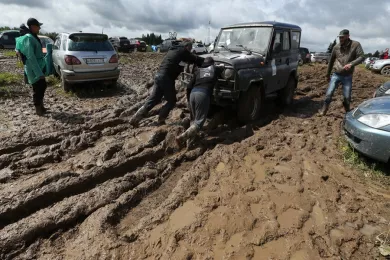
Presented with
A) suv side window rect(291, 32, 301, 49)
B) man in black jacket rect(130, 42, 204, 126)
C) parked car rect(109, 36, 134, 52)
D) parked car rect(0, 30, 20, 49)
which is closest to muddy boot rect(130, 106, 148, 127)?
man in black jacket rect(130, 42, 204, 126)

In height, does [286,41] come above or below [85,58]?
above

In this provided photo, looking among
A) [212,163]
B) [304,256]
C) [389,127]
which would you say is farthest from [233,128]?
[304,256]

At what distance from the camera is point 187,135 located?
4508 mm

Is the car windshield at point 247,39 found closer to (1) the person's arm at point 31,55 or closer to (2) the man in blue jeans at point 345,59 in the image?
(2) the man in blue jeans at point 345,59

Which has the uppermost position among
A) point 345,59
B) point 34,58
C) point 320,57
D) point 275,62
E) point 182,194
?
point 320,57

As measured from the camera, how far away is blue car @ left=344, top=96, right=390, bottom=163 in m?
3.72

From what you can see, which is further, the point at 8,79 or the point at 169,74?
the point at 8,79

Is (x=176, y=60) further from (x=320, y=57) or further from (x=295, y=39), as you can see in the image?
(x=320, y=57)

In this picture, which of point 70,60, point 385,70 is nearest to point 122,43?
point 70,60

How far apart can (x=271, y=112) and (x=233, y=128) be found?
1.73m

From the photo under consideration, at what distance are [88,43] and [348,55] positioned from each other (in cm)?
697

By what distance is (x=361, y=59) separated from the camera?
5.53 metres

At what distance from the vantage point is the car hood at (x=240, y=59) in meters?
5.07

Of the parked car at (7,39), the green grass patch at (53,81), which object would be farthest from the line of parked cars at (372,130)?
the parked car at (7,39)
